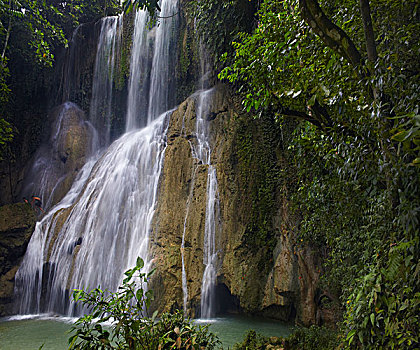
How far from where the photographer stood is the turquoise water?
6.72 m

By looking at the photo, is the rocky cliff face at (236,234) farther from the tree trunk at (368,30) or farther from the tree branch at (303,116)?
the tree trunk at (368,30)

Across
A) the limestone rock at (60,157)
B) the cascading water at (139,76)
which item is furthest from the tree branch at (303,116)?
the limestone rock at (60,157)

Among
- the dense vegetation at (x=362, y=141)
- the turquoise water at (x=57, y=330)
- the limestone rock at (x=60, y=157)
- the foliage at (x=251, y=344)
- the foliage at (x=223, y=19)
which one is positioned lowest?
the turquoise water at (x=57, y=330)

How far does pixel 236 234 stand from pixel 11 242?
27.2ft

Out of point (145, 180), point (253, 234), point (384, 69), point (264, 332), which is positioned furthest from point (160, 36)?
point (384, 69)

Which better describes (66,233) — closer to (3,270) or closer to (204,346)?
(3,270)

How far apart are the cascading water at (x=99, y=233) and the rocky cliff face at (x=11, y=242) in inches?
10.6

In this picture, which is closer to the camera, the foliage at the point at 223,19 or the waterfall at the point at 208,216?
the waterfall at the point at 208,216

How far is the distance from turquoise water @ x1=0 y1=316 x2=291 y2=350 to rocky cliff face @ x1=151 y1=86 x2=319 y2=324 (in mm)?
456

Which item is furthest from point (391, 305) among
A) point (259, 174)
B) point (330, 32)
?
point (259, 174)

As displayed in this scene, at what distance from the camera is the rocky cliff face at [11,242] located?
10570 mm

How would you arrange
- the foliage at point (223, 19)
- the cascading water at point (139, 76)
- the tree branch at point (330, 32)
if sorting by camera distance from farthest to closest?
the cascading water at point (139, 76), the foliage at point (223, 19), the tree branch at point (330, 32)

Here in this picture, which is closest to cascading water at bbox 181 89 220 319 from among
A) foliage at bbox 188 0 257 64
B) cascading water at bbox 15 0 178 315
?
cascading water at bbox 15 0 178 315

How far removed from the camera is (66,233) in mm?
11141
